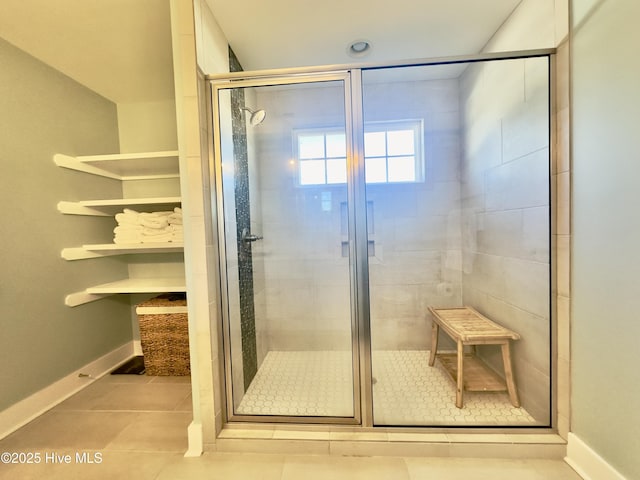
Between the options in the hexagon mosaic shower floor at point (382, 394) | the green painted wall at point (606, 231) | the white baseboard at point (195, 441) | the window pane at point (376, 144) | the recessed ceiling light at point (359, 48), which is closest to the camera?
the green painted wall at point (606, 231)

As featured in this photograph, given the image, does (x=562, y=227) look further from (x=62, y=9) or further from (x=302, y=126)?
(x=62, y=9)

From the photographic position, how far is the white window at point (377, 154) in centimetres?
183

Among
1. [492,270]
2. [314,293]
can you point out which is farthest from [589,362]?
[314,293]

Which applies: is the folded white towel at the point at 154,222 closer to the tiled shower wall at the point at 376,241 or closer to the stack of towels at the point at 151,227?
the stack of towels at the point at 151,227

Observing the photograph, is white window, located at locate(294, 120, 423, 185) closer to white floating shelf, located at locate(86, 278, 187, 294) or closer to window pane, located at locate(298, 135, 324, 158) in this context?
window pane, located at locate(298, 135, 324, 158)

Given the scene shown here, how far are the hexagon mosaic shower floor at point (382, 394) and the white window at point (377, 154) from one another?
1.23m

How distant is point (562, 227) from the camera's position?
1.16m

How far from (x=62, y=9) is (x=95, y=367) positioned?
2126 millimetres

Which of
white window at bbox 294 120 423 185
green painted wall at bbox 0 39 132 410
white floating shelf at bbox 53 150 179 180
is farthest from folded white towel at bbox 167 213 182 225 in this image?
white window at bbox 294 120 423 185

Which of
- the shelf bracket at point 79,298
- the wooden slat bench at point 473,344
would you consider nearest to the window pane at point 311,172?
the wooden slat bench at point 473,344

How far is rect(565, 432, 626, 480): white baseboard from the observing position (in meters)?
0.97

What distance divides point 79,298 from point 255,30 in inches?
78.9

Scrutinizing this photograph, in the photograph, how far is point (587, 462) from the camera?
1.06 m

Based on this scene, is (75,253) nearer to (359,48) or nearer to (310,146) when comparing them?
(310,146)
